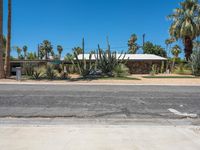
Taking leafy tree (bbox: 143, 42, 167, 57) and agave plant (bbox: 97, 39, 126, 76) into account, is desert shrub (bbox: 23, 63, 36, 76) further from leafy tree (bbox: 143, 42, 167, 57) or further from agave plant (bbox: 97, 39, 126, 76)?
leafy tree (bbox: 143, 42, 167, 57)

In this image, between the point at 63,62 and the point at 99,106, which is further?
the point at 63,62

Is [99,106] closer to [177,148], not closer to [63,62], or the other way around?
[177,148]

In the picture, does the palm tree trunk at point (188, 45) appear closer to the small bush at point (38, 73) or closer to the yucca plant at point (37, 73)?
the small bush at point (38, 73)

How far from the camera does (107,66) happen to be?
31375mm

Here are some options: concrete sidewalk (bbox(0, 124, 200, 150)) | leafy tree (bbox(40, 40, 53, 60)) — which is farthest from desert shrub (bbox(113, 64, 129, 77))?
leafy tree (bbox(40, 40, 53, 60))

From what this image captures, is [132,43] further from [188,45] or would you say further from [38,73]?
[38,73]

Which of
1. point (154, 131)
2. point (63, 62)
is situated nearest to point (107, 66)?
point (63, 62)

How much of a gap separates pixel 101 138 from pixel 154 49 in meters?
64.7

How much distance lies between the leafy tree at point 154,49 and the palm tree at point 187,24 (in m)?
26.2

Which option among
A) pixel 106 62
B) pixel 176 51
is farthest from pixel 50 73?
pixel 176 51

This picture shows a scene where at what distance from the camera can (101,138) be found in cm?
616

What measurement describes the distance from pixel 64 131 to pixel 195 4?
3818 cm

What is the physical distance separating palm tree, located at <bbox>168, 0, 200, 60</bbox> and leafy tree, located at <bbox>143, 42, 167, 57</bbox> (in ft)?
85.9

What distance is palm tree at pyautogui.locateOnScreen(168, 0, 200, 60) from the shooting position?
39697mm
